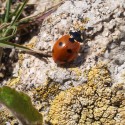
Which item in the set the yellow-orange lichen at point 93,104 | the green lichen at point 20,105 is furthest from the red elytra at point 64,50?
the green lichen at point 20,105

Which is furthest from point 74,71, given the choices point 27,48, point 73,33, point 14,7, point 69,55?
point 14,7

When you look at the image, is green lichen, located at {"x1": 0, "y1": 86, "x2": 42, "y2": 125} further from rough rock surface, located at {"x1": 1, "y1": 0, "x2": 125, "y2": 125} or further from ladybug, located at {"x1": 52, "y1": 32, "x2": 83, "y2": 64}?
ladybug, located at {"x1": 52, "y1": 32, "x2": 83, "y2": 64}

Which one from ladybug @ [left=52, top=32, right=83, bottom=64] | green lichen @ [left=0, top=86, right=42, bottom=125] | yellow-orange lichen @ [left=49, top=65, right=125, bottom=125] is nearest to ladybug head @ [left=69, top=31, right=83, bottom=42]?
ladybug @ [left=52, top=32, right=83, bottom=64]

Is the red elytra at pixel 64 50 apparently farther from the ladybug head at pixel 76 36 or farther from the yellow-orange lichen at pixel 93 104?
the yellow-orange lichen at pixel 93 104

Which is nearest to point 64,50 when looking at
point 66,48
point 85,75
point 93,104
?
point 66,48

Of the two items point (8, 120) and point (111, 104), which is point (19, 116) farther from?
point (111, 104)

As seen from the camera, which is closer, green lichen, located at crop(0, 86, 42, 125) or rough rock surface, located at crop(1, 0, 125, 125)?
green lichen, located at crop(0, 86, 42, 125)
